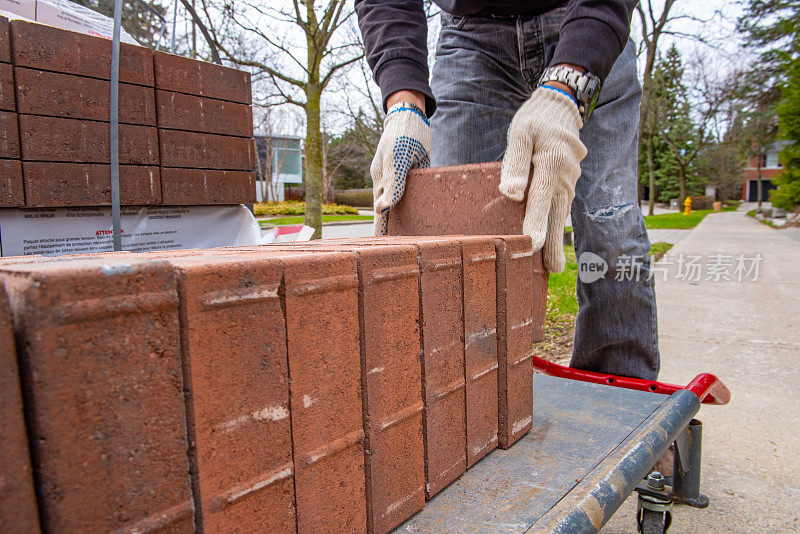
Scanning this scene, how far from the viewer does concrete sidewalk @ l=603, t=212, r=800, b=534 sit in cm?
212

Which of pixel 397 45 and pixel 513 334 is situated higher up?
pixel 397 45

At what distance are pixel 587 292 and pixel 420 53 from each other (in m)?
1.21

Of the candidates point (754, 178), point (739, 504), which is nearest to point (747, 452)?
point (739, 504)

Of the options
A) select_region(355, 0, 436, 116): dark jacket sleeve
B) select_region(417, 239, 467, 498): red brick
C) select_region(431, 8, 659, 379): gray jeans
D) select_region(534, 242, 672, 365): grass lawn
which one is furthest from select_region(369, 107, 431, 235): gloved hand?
select_region(534, 242, 672, 365): grass lawn

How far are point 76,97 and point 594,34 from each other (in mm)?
2496

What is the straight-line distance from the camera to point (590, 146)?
7.05 feet

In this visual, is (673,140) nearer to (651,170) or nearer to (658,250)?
(651,170)

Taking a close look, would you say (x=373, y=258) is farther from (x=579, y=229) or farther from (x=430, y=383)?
(x=579, y=229)

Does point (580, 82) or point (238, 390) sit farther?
point (580, 82)

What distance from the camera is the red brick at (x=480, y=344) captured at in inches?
49.6

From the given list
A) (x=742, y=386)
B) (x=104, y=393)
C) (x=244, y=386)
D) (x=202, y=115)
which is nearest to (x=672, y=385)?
(x=244, y=386)

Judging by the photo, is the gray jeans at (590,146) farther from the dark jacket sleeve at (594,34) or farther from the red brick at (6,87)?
the red brick at (6,87)

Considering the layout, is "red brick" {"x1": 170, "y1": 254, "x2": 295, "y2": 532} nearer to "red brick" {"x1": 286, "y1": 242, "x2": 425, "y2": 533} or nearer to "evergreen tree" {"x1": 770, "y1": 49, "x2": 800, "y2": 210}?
"red brick" {"x1": 286, "y1": 242, "x2": 425, "y2": 533}

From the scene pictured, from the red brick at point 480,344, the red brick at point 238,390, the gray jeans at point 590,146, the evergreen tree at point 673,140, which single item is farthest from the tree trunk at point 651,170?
the red brick at point 238,390
